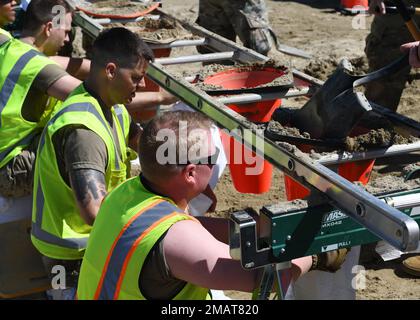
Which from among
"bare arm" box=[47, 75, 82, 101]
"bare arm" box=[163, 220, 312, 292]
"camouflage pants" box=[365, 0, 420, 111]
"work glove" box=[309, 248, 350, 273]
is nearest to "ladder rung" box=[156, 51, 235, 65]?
"bare arm" box=[47, 75, 82, 101]

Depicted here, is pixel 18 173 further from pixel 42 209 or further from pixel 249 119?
pixel 249 119

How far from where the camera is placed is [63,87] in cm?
363

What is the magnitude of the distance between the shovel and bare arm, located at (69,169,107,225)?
950 mm

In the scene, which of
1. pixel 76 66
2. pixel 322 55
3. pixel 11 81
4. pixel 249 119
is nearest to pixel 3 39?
pixel 11 81

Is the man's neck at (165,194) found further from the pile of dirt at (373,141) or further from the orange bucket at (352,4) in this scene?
the orange bucket at (352,4)

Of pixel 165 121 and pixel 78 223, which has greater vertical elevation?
pixel 165 121

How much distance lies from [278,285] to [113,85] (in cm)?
149

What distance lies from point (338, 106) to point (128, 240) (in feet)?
4.19

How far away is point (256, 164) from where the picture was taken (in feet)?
13.3

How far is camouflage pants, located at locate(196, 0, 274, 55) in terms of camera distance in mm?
6066

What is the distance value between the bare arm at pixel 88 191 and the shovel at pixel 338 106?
950mm
